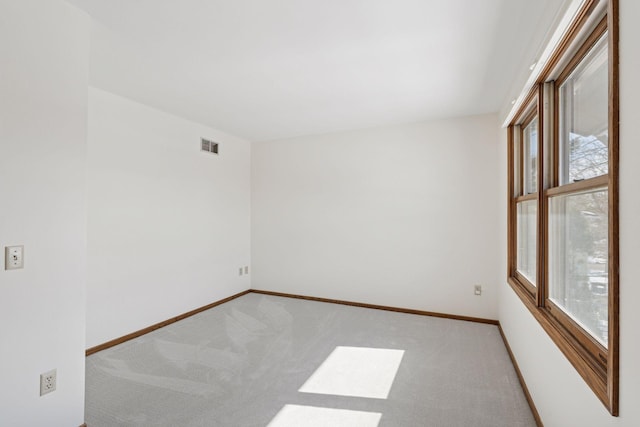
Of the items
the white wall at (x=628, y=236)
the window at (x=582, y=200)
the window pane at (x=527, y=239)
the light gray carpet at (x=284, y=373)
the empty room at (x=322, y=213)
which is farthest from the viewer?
the window pane at (x=527, y=239)

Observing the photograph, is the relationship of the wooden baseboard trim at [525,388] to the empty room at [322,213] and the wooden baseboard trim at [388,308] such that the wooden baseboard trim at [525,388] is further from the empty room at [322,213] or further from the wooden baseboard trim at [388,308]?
the wooden baseboard trim at [388,308]

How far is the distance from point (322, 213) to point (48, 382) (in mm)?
3465

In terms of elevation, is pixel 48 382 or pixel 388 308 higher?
pixel 48 382

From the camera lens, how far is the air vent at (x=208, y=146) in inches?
168

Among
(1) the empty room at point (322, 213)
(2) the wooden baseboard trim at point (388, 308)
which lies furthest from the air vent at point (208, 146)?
(2) the wooden baseboard trim at point (388, 308)

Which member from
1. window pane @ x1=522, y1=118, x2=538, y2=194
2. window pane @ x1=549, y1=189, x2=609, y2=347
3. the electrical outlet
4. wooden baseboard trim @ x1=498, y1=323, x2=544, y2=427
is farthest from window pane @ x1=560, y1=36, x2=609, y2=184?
the electrical outlet

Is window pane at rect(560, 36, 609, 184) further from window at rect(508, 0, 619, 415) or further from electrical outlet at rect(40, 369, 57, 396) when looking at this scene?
electrical outlet at rect(40, 369, 57, 396)

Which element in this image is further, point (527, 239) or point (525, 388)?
point (527, 239)

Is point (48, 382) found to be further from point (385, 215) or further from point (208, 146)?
point (385, 215)

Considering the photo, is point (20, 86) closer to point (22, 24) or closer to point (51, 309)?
point (22, 24)

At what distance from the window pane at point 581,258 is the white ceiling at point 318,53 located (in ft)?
3.07

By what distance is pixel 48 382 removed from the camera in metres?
1.73

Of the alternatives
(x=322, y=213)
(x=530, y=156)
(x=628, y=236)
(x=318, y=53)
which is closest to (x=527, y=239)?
(x=530, y=156)

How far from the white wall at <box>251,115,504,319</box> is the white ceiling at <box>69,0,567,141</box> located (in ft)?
1.86
